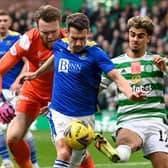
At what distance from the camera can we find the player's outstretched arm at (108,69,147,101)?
8.50 m

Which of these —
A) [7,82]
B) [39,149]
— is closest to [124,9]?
[39,149]

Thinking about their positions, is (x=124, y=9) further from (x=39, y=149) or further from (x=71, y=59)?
(x=71, y=59)

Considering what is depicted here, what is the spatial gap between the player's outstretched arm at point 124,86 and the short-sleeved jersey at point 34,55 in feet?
5.15

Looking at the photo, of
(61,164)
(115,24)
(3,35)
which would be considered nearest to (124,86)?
(61,164)

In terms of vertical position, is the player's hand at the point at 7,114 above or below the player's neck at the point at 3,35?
below

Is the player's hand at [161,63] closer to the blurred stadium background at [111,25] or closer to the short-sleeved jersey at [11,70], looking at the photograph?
the short-sleeved jersey at [11,70]

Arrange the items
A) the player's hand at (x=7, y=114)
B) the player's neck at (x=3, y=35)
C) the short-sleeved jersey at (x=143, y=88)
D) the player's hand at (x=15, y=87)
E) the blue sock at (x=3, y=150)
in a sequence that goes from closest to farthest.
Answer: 1. the short-sleeved jersey at (x=143, y=88)
2. the player's hand at (x=7, y=114)
3. the blue sock at (x=3, y=150)
4. the player's hand at (x=15, y=87)
5. the player's neck at (x=3, y=35)

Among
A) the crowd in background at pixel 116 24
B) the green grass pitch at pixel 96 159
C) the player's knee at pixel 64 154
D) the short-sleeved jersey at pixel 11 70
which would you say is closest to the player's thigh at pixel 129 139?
the player's knee at pixel 64 154

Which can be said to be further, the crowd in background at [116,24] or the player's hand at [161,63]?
the crowd in background at [116,24]

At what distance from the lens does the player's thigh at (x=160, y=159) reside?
9.28 m

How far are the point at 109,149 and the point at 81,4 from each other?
20417 millimetres

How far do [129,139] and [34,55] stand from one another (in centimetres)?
205

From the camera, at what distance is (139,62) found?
381 inches

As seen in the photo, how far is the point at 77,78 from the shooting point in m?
9.23
